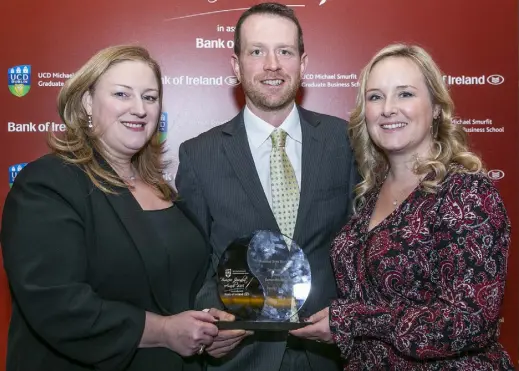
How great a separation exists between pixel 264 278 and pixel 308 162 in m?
0.61

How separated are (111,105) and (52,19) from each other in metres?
1.60

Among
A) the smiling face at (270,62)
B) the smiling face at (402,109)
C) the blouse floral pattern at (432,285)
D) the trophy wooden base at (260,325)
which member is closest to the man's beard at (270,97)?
the smiling face at (270,62)

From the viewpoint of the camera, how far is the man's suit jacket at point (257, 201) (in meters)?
2.45

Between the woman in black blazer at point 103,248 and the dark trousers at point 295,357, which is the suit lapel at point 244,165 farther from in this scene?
the dark trousers at point 295,357

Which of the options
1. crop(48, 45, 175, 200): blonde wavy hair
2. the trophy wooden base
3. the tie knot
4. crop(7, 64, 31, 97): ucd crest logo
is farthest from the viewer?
crop(7, 64, 31, 97): ucd crest logo

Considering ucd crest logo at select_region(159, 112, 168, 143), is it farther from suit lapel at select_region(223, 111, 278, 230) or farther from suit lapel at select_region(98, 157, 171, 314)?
suit lapel at select_region(98, 157, 171, 314)

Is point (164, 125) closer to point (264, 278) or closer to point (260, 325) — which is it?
point (264, 278)

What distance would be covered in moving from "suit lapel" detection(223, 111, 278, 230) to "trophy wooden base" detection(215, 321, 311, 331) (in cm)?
48

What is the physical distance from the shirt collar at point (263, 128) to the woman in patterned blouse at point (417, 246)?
0.32 meters

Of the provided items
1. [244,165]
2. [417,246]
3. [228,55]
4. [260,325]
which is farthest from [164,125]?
[417,246]

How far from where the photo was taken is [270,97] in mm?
2695

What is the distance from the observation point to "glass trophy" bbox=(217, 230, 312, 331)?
223 cm

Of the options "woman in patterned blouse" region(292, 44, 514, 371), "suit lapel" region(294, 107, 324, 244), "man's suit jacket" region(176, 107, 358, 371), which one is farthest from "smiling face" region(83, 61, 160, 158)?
"woman in patterned blouse" region(292, 44, 514, 371)

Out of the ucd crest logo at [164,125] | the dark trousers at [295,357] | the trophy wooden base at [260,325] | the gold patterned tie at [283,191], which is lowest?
the dark trousers at [295,357]
